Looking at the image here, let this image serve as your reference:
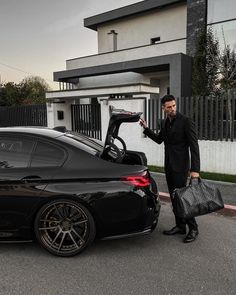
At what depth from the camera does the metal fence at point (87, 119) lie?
10922mm

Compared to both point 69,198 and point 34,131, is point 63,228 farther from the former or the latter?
point 34,131

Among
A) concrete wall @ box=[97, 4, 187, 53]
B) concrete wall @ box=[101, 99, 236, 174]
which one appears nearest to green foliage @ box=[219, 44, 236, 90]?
concrete wall @ box=[101, 99, 236, 174]

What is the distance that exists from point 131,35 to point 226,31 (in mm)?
6749

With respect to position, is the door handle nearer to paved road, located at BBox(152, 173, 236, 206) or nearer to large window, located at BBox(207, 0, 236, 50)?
paved road, located at BBox(152, 173, 236, 206)

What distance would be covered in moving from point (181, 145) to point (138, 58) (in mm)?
12574

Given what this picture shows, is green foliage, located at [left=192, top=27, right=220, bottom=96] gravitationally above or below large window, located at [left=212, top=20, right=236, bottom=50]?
below

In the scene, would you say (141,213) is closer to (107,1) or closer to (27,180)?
(27,180)

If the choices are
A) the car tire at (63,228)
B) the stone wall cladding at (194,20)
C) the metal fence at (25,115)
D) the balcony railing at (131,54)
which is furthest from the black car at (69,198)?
the balcony railing at (131,54)

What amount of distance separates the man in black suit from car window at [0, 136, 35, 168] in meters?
1.69

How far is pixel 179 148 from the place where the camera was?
13.7ft

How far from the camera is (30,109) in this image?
12734 mm

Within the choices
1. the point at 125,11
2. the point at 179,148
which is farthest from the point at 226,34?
the point at 179,148

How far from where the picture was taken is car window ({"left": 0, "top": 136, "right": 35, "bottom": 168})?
3.82 metres

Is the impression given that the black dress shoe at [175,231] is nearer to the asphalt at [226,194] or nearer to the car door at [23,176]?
the asphalt at [226,194]
